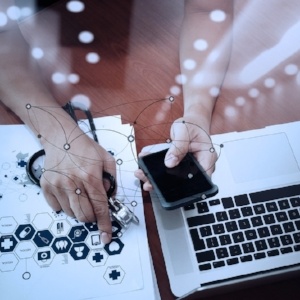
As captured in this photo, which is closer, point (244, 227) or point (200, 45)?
point (244, 227)

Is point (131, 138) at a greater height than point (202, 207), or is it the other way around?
point (131, 138)

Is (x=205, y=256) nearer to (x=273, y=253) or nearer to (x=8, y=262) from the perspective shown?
(x=273, y=253)

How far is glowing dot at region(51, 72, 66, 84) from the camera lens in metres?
0.55

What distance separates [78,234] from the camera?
461 mm

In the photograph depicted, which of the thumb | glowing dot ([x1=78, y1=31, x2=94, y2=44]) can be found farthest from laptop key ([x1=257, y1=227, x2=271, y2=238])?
glowing dot ([x1=78, y1=31, x2=94, y2=44])

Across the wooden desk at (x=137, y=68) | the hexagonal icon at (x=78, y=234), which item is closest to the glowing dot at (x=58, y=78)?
the wooden desk at (x=137, y=68)

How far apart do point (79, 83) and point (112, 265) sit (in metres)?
0.25

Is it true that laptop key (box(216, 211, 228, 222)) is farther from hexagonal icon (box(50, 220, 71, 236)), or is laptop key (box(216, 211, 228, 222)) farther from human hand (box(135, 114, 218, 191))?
hexagonal icon (box(50, 220, 71, 236))

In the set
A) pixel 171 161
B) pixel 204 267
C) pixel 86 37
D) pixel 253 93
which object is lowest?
pixel 204 267

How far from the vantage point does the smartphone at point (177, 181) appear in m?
0.44

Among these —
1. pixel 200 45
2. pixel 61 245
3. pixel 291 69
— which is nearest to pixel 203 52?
pixel 200 45

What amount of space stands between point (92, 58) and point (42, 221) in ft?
0.78

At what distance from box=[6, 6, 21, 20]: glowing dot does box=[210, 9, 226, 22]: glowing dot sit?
277 millimetres

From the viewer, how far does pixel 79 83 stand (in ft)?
1.80
